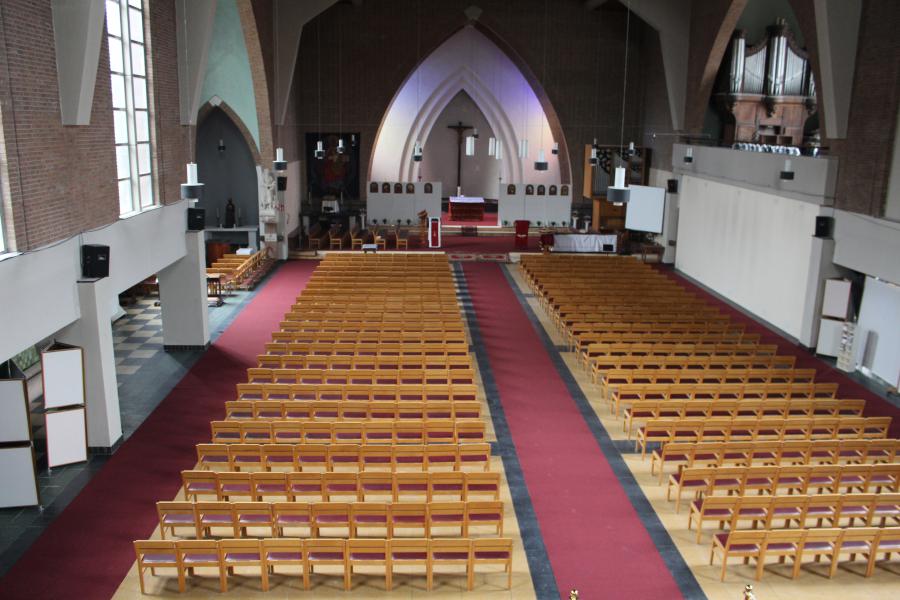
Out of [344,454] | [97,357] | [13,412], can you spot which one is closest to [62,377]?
[97,357]

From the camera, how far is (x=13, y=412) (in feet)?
30.9

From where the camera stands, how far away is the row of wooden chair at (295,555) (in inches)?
290

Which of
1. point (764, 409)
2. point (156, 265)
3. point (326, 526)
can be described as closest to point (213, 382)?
point (156, 265)

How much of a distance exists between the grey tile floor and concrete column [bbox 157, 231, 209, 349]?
1.14ft

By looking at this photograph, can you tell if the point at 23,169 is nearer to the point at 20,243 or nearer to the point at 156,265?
the point at 20,243

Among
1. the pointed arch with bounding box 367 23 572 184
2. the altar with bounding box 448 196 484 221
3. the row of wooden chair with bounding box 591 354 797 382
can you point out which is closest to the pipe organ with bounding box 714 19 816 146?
the row of wooden chair with bounding box 591 354 797 382

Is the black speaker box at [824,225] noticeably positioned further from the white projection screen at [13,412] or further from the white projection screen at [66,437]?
the white projection screen at [13,412]

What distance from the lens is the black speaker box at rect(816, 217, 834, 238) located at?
53.1ft

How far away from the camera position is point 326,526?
28.0 feet

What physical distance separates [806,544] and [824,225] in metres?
10.1

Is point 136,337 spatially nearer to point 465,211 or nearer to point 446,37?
point 446,37

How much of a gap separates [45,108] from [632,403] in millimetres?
9333

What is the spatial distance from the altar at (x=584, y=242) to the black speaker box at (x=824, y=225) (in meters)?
10.6

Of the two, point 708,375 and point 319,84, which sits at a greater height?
point 319,84
